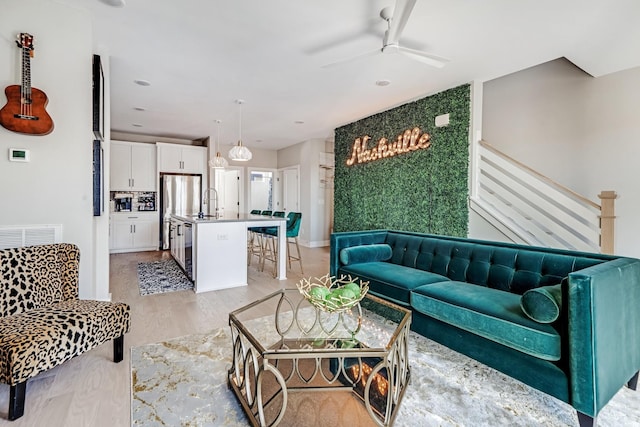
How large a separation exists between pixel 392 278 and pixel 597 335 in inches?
54.7

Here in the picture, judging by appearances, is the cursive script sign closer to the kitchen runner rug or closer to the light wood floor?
the light wood floor

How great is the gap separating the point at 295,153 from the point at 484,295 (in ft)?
21.9

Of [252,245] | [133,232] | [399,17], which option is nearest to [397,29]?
[399,17]

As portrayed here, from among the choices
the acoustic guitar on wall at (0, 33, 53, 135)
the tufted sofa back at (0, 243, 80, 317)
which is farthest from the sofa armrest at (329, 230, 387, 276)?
the acoustic guitar on wall at (0, 33, 53, 135)

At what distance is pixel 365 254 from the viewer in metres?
3.27

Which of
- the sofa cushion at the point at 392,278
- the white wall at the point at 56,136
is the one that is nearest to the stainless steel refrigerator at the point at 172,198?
the white wall at the point at 56,136

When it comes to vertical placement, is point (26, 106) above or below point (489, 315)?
above

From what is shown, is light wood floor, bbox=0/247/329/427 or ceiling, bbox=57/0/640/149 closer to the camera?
light wood floor, bbox=0/247/329/427

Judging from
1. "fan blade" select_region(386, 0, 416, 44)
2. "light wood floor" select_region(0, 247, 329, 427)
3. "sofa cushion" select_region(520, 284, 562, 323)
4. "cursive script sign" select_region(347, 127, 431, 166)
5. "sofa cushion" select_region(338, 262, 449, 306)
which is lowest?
"light wood floor" select_region(0, 247, 329, 427)

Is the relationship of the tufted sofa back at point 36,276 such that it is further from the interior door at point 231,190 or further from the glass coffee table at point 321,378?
the interior door at point 231,190

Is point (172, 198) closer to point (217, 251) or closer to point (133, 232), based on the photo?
point (133, 232)

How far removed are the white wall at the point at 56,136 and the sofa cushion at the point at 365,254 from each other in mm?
2376

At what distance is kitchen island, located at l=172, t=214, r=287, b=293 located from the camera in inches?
148

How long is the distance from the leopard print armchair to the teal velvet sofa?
2086 millimetres
